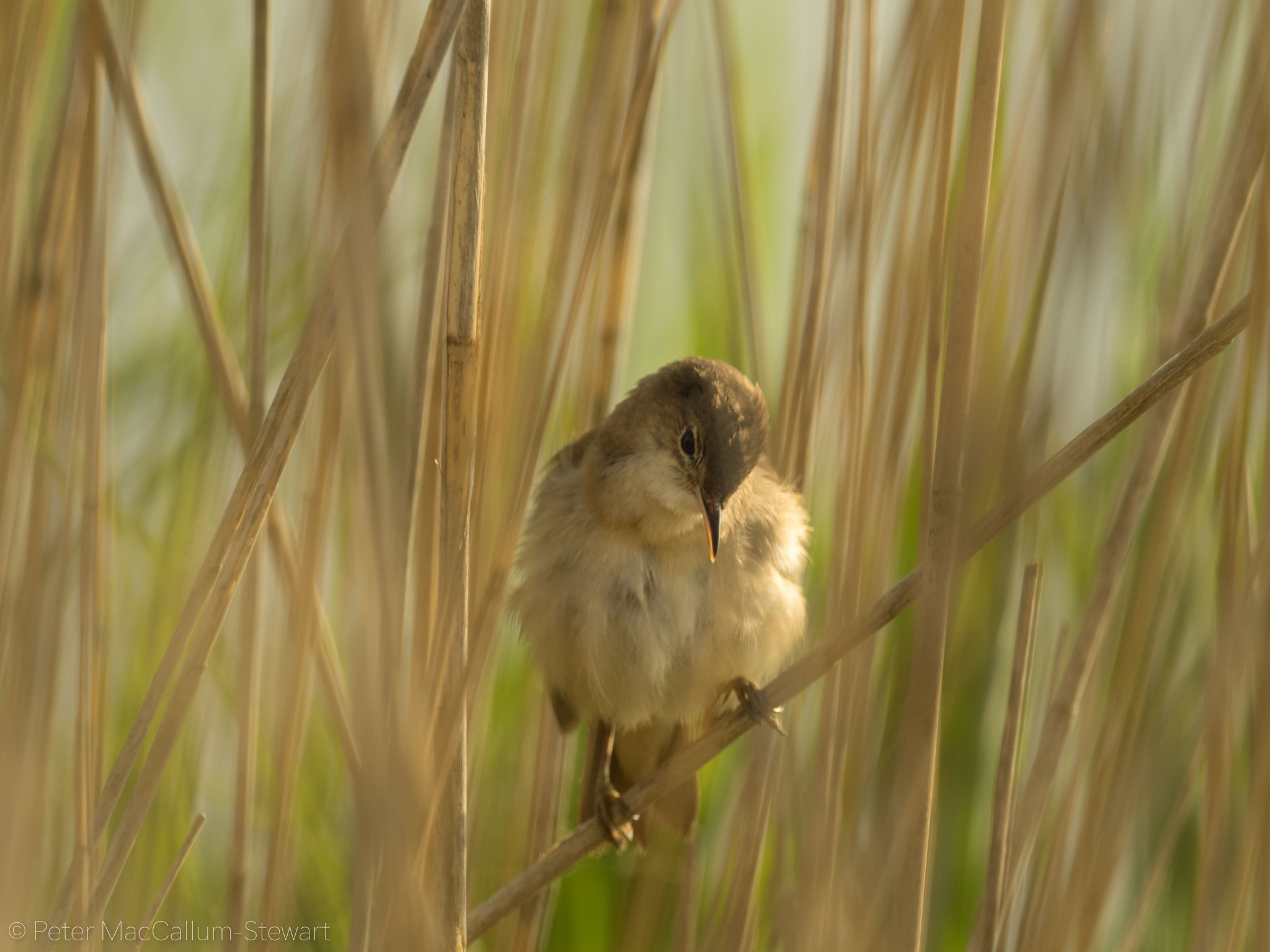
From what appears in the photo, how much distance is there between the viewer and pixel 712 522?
195cm

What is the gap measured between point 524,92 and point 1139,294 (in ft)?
4.08

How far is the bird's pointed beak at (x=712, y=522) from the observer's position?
1919 mm

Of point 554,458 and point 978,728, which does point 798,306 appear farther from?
point 978,728

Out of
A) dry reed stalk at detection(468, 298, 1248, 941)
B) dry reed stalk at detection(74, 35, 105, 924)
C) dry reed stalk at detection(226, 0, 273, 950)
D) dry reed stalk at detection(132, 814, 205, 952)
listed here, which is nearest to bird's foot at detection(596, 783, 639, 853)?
dry reed stalk at detection(468, 298, 1248, 941)

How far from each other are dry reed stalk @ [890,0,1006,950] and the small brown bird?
2.05 ft

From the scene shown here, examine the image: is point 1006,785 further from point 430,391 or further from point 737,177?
point 737,177

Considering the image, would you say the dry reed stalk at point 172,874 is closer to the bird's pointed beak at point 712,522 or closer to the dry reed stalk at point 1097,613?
the bird's pointed beak at point 712,522

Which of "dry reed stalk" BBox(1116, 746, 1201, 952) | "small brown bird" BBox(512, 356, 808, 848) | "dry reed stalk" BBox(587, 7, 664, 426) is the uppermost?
"dry reed stalk" BBox(587, 7, 664, 426)

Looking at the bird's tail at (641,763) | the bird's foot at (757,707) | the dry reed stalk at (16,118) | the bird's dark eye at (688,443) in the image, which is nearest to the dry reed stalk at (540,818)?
the bird's tail at (641,763)

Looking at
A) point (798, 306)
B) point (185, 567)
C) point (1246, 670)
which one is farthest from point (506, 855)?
point (1246, 670)

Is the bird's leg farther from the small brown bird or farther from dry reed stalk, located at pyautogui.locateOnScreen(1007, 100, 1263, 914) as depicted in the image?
dry reed stalk, located at pyautogui.locateOnScreen(1007, 100, 1263, 914)

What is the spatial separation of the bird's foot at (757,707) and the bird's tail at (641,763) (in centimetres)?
24

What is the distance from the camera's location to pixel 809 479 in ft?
7.47

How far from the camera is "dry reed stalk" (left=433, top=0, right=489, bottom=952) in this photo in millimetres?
1292
